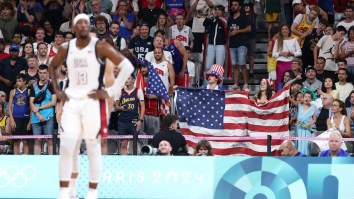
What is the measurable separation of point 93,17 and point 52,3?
194 cm

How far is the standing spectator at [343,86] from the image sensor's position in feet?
72.2

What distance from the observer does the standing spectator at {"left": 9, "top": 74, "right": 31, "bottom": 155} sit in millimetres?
21453

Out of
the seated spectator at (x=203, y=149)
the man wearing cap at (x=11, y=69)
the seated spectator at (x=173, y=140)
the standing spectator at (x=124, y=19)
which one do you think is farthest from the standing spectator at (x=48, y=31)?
the seated spectator at (x=203, y=149)

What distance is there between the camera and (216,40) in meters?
24.2

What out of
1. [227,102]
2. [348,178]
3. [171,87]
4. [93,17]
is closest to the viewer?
[348,178]

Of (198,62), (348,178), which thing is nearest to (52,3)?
(198,62)

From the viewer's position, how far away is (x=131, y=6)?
2584 cm

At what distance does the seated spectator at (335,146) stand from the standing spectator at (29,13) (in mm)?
9435

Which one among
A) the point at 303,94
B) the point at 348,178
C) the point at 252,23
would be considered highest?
the point at 252,23

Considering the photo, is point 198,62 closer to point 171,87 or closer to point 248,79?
point 248,79

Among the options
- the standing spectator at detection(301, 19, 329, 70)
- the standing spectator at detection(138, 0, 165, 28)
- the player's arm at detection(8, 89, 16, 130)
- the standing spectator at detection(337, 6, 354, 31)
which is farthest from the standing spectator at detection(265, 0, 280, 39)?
the player's arm at detection(8, 89, 16, 130)

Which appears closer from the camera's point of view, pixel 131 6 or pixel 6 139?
pixel 6 139

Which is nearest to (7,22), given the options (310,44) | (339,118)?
(310,44)

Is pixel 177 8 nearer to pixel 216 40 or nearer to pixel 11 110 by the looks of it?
pixel 216 40
